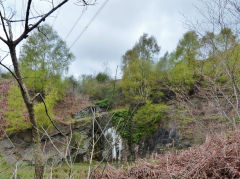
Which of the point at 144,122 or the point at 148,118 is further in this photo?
the point at 144,122

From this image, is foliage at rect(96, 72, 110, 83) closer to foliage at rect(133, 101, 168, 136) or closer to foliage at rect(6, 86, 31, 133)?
foliage at rect(133, 101, 168, 136)

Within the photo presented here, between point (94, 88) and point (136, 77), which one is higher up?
point (136, 77)

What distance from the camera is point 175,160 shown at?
2.01 meters

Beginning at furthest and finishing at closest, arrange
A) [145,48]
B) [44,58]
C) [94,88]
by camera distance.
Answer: [94,88]
[145,48]
[44,58]

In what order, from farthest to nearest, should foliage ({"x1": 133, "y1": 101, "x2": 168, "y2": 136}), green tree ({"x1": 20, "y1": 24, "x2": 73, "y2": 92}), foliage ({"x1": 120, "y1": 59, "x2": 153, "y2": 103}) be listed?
foliage ({"x1": 120, "y1": 59, "x2": 153, "y2": 103}) < green tree ({"x1": 20, "y1": 24, "x2": 73, "y2": 92}) < foliage ({"x1": 133, "y1": 101, "x2": 168, "y2": 136})

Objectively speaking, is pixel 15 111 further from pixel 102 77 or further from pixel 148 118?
pixel 102 77

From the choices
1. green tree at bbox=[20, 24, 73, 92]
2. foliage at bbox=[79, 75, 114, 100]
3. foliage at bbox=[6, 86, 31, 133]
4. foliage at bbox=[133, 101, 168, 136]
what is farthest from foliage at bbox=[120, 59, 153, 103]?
foliage at bbox=[6, 86, 31, 133]

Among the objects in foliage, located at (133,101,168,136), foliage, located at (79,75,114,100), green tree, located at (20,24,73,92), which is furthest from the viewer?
foliage, located at (79,75,114,100)

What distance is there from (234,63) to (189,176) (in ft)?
14.2

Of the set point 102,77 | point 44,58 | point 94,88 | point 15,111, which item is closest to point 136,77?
point 94,88

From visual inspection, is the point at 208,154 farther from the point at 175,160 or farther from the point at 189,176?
the point at 175,160

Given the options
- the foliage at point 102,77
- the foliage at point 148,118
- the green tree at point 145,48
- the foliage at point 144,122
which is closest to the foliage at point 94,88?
the foliage at point 102,77

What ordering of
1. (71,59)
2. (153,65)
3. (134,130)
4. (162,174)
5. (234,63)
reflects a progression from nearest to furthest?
(162,174) → (234,63) → (134,130) → (153,65) → (71,59)

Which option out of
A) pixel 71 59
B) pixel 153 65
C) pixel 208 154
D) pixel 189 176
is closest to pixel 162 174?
pixel 189 176
